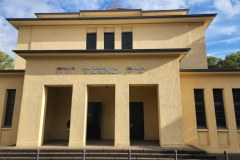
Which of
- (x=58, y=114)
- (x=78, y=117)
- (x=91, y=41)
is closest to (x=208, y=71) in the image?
(x=78, y=117)

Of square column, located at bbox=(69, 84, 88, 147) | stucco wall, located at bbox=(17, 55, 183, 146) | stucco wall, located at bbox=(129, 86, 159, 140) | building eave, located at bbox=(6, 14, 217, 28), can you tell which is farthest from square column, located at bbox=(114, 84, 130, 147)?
building eave, located at bbox=(6, 14, 217, 28)

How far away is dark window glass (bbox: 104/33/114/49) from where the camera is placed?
676 inches

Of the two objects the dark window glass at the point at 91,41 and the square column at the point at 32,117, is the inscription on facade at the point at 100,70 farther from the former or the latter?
the dark window glass at the point at 91,41

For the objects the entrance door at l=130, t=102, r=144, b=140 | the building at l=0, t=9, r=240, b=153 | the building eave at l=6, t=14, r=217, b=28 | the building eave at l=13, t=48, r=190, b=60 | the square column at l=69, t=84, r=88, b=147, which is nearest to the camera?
the square column at l=69, t=84, r=88, b=147

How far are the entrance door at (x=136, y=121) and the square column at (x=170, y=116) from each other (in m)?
3.49

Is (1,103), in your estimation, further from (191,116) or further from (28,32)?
(191,116)

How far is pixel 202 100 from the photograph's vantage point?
13727 millimetres

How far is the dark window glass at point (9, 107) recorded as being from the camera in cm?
1426

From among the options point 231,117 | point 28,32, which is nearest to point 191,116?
point 231,117

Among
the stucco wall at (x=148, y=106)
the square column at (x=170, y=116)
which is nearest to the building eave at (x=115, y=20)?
the stucco wall at (x=148, y=106)

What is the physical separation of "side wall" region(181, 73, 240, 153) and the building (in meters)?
0.06

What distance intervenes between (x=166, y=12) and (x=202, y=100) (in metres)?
10.2

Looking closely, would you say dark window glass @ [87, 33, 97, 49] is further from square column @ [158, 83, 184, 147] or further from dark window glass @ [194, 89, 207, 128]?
dark window glass @ [194, 89, 207, 128]

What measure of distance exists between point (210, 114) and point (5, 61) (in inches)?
1386
